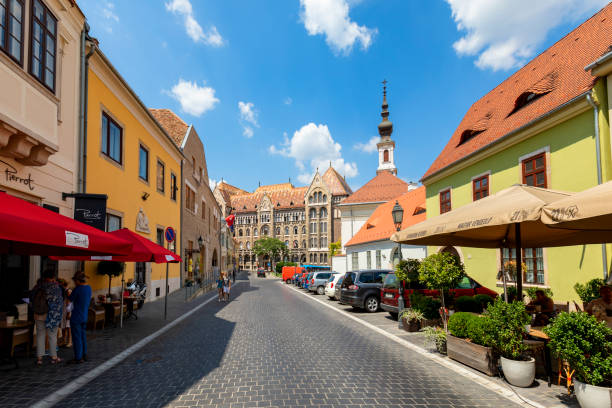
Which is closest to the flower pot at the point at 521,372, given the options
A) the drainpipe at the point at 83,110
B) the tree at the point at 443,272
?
the tree at the point at 443,272

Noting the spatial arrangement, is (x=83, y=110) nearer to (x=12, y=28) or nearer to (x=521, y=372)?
(x=12, y=28)

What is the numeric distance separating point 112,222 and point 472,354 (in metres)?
12.7

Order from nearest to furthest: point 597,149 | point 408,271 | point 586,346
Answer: point 586,346 → point 597,149 → point 408,271

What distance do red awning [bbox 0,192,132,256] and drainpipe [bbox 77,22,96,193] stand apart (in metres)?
4.92

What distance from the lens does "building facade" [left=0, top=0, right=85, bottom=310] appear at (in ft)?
24.7

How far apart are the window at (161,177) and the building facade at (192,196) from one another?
3.31 m

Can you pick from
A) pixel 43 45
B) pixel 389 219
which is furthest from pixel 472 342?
pixel 389 219

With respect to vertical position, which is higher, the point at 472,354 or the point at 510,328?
the point at 510,328

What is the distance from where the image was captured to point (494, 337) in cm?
592

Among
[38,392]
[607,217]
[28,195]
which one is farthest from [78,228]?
[607,217]

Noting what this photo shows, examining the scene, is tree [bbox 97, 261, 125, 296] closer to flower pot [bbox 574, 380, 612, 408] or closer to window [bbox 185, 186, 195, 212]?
flower pot [bbox 574, 380, 612, 408]

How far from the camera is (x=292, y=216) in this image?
91.8 meters

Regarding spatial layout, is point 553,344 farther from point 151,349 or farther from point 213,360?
point 151,349

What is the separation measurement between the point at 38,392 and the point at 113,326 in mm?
5919
